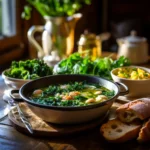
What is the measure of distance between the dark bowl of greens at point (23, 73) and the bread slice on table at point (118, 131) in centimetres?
44

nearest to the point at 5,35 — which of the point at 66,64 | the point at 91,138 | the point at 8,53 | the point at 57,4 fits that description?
the point at 8,53

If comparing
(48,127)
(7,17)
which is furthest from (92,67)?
(7,17)

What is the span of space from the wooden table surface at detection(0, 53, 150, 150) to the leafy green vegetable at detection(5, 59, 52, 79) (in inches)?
14.0

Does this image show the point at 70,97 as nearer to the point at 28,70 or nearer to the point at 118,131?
the point at 118,131

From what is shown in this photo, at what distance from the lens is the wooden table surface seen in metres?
0.95

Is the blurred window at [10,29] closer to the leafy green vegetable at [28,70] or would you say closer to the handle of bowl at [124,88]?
the leafy green vegetable at [28,70]

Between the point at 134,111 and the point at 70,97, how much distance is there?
217 millimetres

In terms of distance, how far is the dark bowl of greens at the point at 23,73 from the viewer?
1326 millimetres

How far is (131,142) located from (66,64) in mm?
688

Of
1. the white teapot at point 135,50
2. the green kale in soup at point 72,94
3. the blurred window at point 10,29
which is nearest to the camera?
the green kale in soup at point 72,94

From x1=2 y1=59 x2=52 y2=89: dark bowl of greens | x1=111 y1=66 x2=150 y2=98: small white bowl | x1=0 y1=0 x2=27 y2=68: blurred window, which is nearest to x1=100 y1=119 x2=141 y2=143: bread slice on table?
x1=111 y1=66 x2=150 y2=98: small white bowl

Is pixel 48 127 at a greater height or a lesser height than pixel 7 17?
lesser

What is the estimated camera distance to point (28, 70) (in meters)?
1.42

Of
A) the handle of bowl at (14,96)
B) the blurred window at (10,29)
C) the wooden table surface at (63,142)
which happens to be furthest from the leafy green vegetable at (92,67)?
the blurred window at (10,29)
